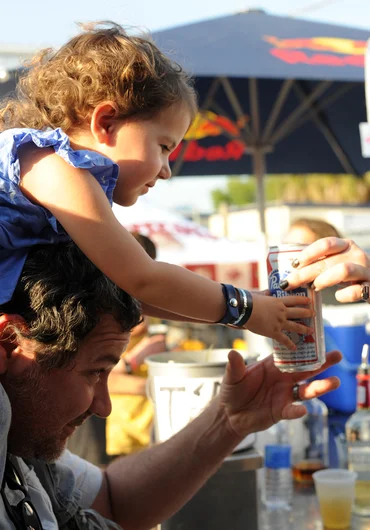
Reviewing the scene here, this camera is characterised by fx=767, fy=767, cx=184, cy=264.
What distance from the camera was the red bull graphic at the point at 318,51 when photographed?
5504 mm

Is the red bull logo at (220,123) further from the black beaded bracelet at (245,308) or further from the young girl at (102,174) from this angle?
the black beaded bracelet at (245,308)

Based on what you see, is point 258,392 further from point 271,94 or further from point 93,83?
point 271,94

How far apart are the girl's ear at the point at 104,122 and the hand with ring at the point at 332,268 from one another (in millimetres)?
614

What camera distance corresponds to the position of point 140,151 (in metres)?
1.91

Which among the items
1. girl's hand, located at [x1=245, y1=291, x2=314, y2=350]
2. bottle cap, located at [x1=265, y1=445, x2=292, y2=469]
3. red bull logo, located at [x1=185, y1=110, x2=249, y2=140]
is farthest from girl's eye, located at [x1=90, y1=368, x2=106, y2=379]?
red bull logo, located at [x1=185, y1=110, x2=249, y2=140]

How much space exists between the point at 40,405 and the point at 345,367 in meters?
2.13

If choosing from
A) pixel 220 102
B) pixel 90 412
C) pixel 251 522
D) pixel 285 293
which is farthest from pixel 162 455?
pixel 220 102

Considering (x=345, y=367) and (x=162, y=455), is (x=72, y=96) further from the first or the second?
(x=345, y=367)

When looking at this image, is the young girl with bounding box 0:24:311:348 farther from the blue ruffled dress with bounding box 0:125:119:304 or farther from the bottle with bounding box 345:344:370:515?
the bottle with bounding box 345:344:370:515

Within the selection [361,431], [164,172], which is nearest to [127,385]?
[361,431]

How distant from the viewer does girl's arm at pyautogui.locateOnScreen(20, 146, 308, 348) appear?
159 centimetres

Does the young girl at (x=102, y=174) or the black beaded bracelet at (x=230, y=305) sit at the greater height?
the young girl at (x=102, y=174)

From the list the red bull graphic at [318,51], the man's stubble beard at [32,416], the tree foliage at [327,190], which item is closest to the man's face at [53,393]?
the man's stubble beard at [32,416]

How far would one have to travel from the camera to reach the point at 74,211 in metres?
1.59
